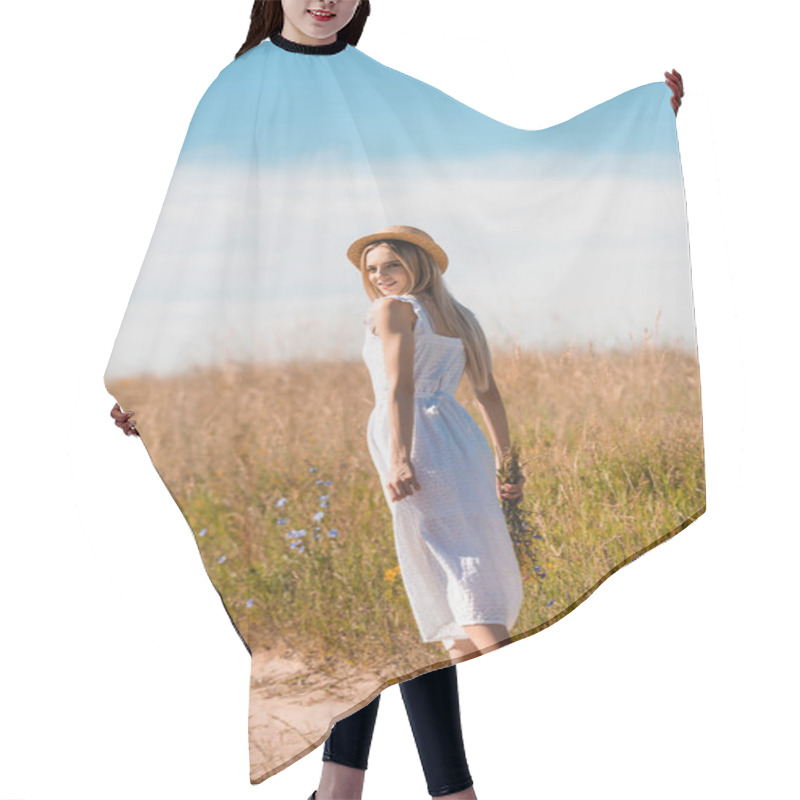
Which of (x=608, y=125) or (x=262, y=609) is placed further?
(x=608, y=125)

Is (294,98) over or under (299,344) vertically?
over

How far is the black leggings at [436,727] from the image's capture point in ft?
15.0

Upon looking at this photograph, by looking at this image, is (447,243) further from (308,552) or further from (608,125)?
(308,552)

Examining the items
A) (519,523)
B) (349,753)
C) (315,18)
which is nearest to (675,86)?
(315,18)

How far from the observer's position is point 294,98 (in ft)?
14.5

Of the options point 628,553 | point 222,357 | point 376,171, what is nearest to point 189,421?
point 222,357

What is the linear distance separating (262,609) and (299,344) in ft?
2.34

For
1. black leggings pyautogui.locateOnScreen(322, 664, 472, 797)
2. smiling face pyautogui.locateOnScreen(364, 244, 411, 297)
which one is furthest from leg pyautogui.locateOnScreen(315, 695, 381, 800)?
smiling face pyautogui.locateOnScreen(364, 244, 411, 297)

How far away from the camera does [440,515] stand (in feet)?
14.0

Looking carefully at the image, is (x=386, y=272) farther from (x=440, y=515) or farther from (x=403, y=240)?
(x=440, y=515)

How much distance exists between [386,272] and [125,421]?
810 millimetres

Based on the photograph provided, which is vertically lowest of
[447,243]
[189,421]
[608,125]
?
[189,421]

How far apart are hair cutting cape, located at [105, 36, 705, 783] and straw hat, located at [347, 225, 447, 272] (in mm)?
22

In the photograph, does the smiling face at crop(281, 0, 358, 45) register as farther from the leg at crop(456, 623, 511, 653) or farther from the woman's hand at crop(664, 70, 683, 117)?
the leg at crop(456, 623, 511, 653)
